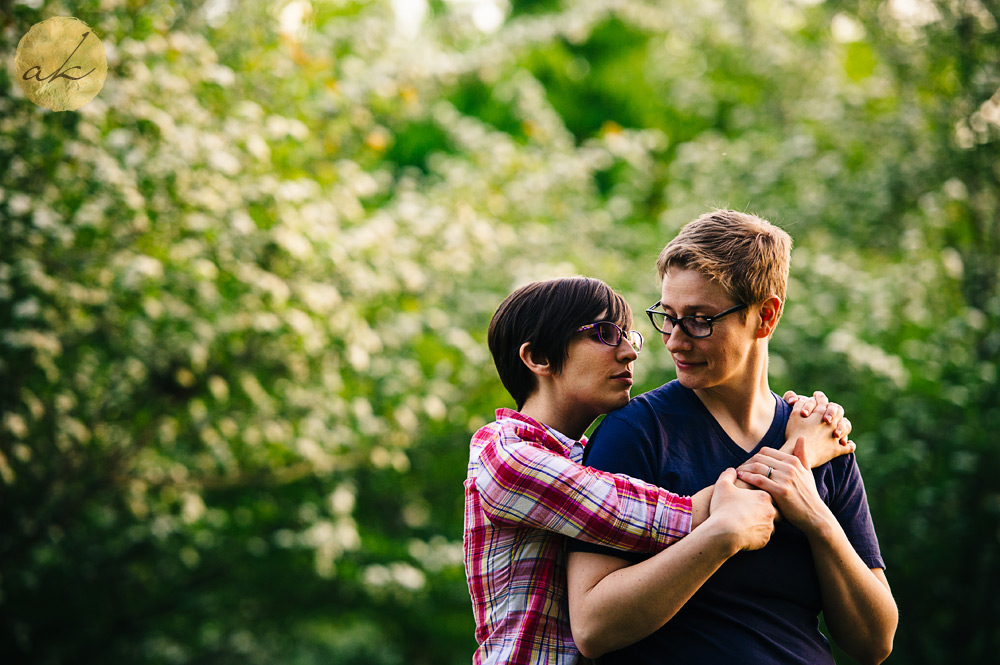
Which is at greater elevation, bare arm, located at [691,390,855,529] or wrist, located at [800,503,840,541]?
bare arm, located at [691,390,855,529]

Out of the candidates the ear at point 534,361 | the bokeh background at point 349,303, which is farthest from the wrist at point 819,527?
the bokeh background at point 349,303

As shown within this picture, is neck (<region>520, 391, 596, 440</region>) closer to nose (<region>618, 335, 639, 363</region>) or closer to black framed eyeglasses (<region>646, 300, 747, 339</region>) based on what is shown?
nose (<region>618, 335, 639, 363</region>)

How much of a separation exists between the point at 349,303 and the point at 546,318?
3.27 meters

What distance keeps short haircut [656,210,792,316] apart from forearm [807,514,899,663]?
514mm

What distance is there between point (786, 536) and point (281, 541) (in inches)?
158

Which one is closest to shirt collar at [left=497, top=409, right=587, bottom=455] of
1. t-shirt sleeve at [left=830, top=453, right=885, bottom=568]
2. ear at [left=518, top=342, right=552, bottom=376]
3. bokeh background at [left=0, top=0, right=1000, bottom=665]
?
ear at [left=518, top=342, right=552, bottom=376]

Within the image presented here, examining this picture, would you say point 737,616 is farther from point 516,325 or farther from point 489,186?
point 489,186

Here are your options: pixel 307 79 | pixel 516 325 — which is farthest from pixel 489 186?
pixel 516 325

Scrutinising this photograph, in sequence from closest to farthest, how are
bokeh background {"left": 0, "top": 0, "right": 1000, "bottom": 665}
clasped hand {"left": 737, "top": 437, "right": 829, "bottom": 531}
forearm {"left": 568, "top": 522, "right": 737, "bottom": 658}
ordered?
forearm {"left": 568, "top": 522, "right": 737, "bottom": 658}, clasped hand {"left": 737, "top": 437, "right": 829, "bottom": 531}, bokeh background {"left": 0, "top": 0, "right": 1000, "bottom": 665}

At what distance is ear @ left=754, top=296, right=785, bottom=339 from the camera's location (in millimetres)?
1856

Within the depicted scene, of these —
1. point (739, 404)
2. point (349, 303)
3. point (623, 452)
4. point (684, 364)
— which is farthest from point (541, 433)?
point (349, 303)

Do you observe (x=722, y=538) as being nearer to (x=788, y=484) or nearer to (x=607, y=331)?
(x=788, y=484)

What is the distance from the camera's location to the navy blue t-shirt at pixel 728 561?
1.65 m

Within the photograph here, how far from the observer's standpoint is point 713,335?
1781mm
